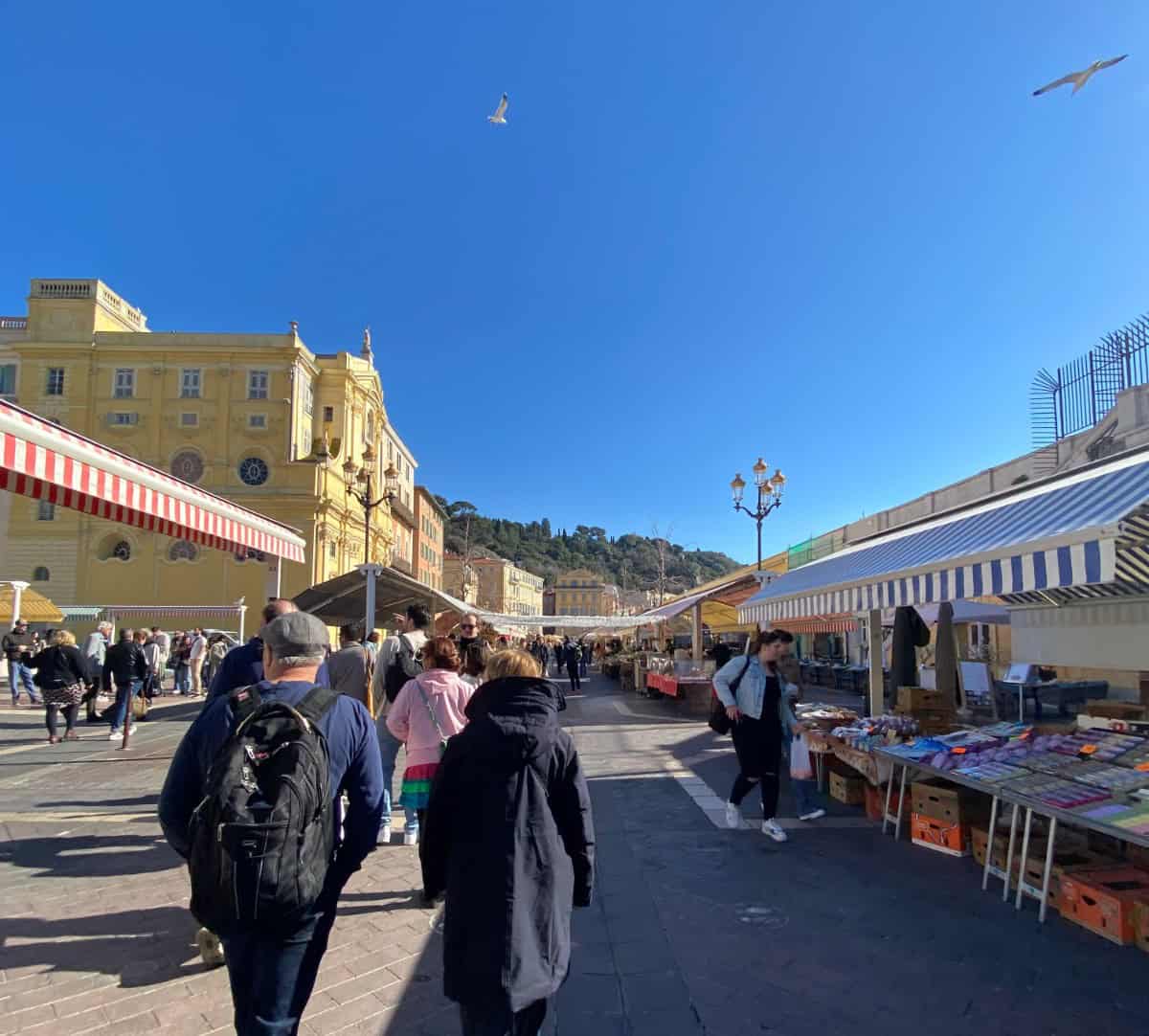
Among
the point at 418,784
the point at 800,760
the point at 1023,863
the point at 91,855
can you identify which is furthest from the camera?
the point at 800,760

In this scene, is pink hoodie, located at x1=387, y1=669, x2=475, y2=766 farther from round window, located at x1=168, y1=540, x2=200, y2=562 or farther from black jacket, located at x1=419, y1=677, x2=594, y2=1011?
round window, located at x1=168, y1=540, x2=200, y2=562

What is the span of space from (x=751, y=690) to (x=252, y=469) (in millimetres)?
40462

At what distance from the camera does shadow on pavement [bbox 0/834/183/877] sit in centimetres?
512

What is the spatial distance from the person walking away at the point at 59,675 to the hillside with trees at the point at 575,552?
9268 centimetres

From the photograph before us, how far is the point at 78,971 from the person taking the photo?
3553mm

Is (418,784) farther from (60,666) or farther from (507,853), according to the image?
(60,666)

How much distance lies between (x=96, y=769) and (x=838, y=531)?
19999 mm

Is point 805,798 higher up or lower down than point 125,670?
lower down

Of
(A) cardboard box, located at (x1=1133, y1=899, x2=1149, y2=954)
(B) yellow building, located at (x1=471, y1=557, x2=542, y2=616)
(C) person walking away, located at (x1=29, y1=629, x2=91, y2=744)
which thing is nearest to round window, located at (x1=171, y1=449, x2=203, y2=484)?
(C) person walking away, located at (x1=29, y1=629, x2=91, y2=744)

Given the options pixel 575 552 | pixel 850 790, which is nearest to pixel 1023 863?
pixel 850 790

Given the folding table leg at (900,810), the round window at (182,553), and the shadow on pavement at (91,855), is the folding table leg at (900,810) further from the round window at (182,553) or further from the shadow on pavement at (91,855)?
the round window at (182,553)

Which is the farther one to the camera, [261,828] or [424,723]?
[424,723]

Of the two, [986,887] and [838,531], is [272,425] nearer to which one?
[838,531]

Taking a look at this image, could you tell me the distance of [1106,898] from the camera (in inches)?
154
